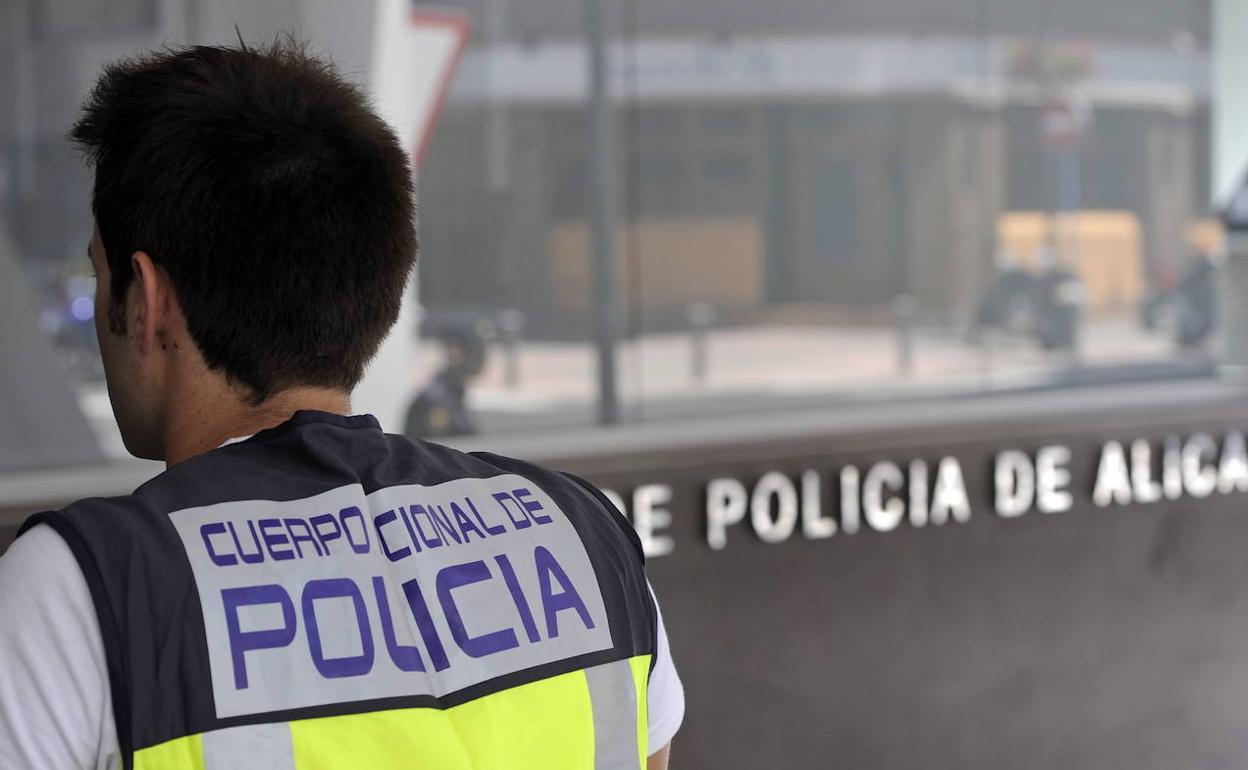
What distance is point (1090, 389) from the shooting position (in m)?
5.92

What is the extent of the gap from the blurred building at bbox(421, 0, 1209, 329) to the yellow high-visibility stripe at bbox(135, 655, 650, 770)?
10.9ft

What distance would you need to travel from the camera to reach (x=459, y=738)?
4.30 ft

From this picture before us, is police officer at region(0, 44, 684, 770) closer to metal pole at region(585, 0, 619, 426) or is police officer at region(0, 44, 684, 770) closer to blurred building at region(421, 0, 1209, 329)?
blurred building at region(421, 0, 1209, 329)

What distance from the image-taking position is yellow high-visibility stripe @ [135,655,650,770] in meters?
1.24

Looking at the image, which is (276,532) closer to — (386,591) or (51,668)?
(386,591)

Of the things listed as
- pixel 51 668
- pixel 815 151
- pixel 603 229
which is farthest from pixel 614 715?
pixel 815 151

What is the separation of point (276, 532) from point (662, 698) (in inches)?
18.6

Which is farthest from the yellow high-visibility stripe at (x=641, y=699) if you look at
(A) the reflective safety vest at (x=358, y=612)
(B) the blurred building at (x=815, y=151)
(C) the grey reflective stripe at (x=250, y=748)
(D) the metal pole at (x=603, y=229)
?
(D) the metal pole at (x=603, y=229)

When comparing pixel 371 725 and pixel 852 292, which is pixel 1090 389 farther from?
pixel 371 725

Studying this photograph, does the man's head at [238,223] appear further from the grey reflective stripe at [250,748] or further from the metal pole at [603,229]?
the metal pole at [603,229]

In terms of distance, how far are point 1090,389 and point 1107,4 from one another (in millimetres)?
1386

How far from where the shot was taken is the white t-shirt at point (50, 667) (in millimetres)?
1144

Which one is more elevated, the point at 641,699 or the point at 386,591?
the point at 386,591

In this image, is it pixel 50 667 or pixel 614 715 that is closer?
pixel 50 667
